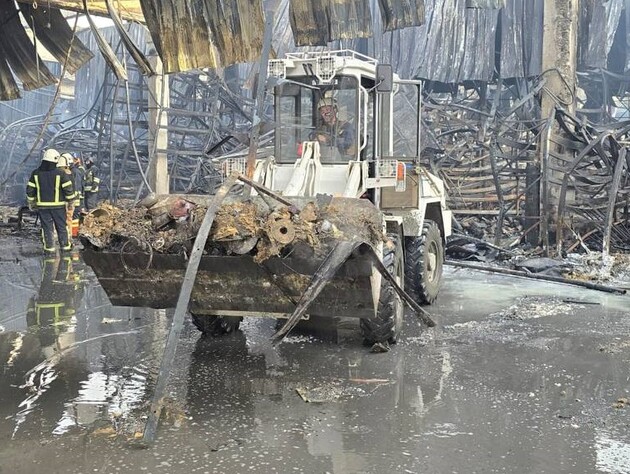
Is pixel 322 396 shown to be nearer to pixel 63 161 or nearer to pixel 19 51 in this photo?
pixel 19 51

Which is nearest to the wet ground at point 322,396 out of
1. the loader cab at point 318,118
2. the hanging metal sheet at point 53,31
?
the loader cab at point 318,118

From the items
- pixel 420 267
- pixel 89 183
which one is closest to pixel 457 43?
pixel 89 183

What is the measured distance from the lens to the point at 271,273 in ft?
16.5

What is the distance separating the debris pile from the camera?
481cm

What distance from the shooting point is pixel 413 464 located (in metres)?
3.99

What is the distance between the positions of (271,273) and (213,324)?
2.02 meters

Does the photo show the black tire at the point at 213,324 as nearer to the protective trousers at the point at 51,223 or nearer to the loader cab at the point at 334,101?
the loader cab at the point at 334,101

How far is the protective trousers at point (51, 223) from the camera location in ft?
42.4

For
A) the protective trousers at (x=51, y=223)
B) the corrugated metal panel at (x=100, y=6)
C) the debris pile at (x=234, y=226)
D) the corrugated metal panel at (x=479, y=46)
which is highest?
the corrugated metal panel at (x=479, y=46)

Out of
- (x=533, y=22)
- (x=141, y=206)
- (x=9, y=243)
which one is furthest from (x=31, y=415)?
(x=533, y=22)

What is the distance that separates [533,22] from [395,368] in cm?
1537

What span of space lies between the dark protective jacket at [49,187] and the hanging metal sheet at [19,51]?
2.97 meters

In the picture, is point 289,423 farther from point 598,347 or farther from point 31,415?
point 598,347

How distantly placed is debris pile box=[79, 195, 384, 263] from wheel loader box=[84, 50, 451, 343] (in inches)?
0.4
